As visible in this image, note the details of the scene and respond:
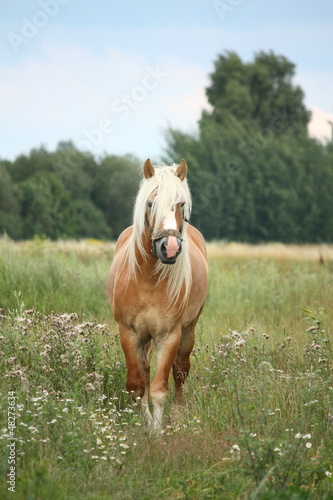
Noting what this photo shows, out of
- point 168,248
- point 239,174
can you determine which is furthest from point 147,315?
point 239,174

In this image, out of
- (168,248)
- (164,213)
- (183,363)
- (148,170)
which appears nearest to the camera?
(168,248)

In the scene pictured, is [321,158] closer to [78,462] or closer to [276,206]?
[276,206]

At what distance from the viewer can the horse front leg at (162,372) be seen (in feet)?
17.0

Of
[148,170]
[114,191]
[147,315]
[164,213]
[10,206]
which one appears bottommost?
[147,315]

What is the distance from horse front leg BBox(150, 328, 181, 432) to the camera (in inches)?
204

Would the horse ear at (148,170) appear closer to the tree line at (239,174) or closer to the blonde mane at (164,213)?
the blonde mane at (164,213)

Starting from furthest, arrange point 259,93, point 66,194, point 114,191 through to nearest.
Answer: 1. point 114,191
2. point 259,93
3. point 66,194

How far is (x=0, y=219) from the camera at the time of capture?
3934 centimetres

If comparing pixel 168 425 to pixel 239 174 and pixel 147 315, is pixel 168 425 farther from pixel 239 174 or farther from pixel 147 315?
pixel 239 174

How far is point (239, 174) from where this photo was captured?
126 feet

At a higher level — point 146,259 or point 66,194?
point 66,194

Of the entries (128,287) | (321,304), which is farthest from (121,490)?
(321,304)

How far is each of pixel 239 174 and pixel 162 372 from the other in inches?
1342

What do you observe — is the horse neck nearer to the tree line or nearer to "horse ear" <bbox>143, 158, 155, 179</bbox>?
"horse ear" <bbox>143, 158, 155, 179</bbox>
